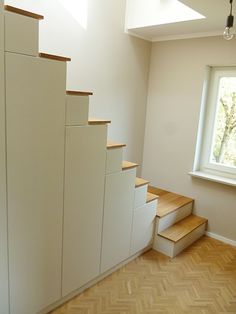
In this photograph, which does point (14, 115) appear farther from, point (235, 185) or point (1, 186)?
point (235, 185)

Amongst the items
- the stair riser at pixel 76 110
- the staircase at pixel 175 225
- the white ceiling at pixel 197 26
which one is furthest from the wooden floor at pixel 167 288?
the white ceiling at pixel 197 26

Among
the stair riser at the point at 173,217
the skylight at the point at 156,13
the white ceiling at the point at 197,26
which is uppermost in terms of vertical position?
the skylight at the point at 156,13

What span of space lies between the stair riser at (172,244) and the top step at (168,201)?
307 mm

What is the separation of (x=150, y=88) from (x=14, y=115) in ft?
8.74

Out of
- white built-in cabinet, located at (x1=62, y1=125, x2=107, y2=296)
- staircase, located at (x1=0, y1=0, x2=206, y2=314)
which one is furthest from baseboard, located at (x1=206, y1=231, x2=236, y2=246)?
white built-in cabinet, located at (x1=62, y1=125, x2=107, y2=296)

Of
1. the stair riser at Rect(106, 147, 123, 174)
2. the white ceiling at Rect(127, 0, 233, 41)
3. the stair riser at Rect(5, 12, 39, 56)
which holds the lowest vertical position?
the stair riser at Rect(106, 147, 123, 174)

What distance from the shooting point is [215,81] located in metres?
3.50

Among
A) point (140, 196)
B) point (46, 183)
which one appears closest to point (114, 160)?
point (140, 196)

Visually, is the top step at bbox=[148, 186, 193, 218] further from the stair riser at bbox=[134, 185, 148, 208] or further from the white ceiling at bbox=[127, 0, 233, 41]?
the white ceiling at bbox=[127, 0, 233, 41]

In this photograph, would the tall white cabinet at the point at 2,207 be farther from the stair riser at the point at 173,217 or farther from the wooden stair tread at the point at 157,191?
the wooden stair tread at the point at 157,191

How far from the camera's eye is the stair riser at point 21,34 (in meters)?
1.56

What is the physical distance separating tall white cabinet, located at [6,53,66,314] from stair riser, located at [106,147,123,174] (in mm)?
519

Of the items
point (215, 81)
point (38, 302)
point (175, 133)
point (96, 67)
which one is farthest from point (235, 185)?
point (38, 302)

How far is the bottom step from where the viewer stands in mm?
3121
